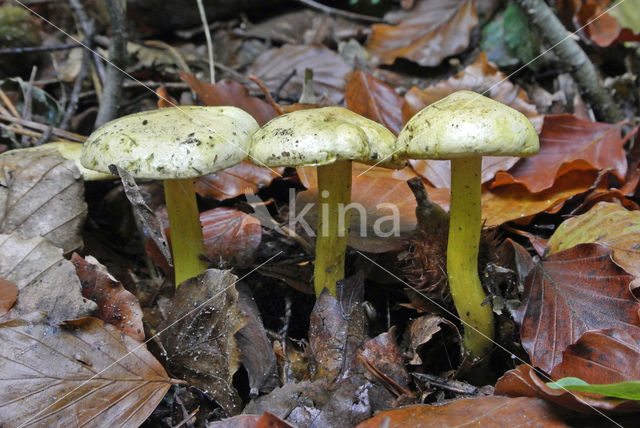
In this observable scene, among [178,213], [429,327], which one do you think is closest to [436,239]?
[429,327]

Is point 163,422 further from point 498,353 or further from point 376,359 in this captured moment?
point 498,353

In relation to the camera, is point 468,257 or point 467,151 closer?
point 467,151

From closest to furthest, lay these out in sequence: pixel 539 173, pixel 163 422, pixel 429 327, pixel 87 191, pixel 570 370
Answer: pixel 570 370 < pixel 163 422 < pixel 429 327 < pixel 539 173 < pixel 87 191

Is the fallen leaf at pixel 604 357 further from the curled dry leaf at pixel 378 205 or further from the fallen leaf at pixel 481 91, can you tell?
the fallen leaf at pixel 481 91

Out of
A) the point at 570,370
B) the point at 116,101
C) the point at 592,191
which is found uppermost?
the point at 116,101

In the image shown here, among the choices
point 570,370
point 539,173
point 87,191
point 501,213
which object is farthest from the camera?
point 87,191

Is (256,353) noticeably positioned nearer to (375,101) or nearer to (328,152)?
(328,152)

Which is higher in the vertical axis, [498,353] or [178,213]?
[178,213]

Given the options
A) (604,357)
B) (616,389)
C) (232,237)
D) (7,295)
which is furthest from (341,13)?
(616,389)
